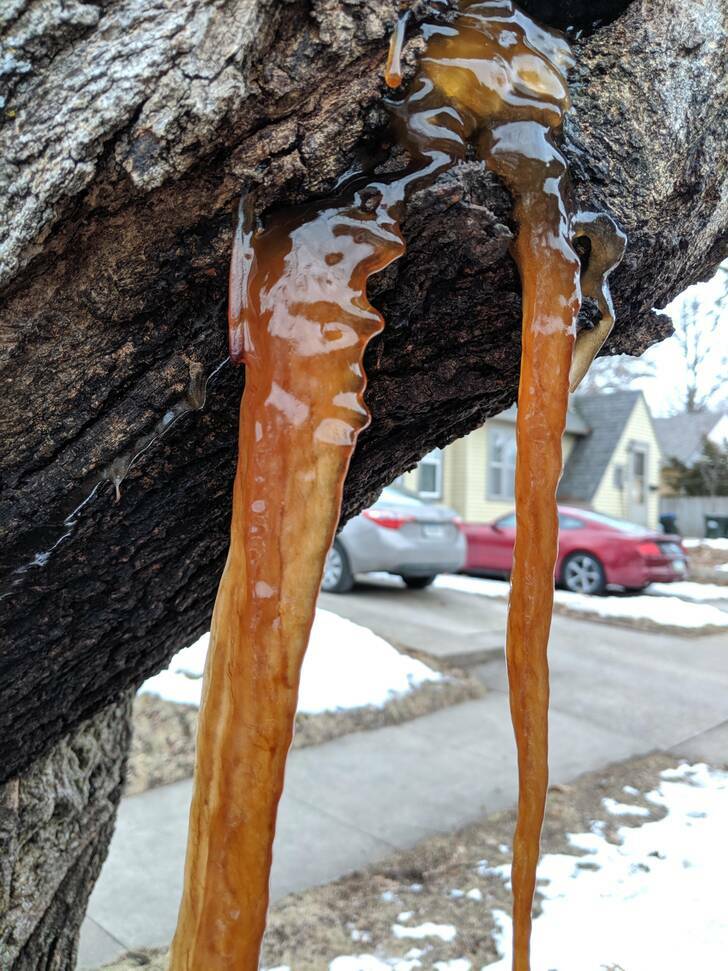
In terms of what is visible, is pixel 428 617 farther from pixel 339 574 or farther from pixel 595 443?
pixel 595 443

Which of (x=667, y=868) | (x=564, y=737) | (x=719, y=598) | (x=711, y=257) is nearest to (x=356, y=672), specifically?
(x=564, y=737)

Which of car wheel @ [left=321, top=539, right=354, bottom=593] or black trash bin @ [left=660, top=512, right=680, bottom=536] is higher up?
car wheel @ [left=321, top=539, right=354, bottom=593]

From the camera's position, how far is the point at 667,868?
375 centimetres

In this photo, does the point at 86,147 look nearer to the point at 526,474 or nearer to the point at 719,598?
the point at 526,474

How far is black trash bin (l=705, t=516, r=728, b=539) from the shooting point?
92.4ft

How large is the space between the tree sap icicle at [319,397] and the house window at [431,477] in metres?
16.3

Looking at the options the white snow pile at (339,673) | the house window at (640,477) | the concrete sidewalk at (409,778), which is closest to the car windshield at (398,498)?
the concrete sidewalk at (409,778)

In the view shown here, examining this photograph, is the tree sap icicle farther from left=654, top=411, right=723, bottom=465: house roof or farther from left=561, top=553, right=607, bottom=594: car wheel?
left=654, top=411, right=723, bottom=465: house roof

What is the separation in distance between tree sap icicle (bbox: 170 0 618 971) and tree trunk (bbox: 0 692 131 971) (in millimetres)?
818

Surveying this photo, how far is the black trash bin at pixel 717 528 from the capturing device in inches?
1109

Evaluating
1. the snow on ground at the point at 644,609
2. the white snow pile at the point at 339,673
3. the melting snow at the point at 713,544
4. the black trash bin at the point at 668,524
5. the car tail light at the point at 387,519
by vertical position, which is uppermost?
the car tail light at the point at 387,519

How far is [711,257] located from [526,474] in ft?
2.13

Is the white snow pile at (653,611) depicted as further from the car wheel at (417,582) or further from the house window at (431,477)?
the house window at (431,477)

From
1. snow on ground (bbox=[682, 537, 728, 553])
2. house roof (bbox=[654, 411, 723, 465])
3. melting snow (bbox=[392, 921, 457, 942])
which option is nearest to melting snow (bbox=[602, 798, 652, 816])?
melting snow (bbox=[392, 921, 457, 942])
